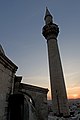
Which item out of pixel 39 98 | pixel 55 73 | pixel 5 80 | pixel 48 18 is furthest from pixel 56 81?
pixel 5 80

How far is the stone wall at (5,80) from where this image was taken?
3.89m

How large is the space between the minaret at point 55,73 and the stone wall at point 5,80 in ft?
48.5

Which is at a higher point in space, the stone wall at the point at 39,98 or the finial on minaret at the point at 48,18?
the finial on minaret at the point at 48,18

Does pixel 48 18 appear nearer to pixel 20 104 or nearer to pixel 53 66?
pixel 53 66

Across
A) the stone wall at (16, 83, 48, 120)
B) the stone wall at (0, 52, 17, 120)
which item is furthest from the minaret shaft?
the stone wall at (0, 52, 17, 120)

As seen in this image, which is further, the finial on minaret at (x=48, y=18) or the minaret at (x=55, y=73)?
the finial on minaret at (x=48, y=18)

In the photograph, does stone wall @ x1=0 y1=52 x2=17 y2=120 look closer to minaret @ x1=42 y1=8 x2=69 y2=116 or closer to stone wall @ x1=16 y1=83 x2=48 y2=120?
stone wall @ x1=16 y1=83 x2=48 y2=120

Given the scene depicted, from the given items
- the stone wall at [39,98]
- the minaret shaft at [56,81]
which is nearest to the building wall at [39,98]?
the stone wall at [39,98]

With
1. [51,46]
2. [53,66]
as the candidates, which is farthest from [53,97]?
[51,46]

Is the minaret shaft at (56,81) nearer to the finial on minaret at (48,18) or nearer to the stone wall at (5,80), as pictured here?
the finial on minaret at (48,18)

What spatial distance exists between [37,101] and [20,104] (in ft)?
21.8

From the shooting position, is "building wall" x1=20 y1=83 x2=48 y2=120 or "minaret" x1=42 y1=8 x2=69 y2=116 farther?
"minaret" x1=42 y1=8 x2=69 y2=116

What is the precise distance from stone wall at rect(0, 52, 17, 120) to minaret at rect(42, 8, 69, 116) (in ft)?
48.5

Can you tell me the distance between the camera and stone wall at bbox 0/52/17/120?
389 centimetres
